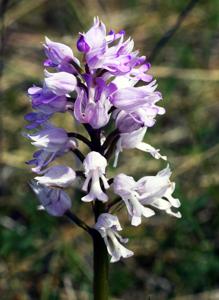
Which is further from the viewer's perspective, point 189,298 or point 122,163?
point 122,163

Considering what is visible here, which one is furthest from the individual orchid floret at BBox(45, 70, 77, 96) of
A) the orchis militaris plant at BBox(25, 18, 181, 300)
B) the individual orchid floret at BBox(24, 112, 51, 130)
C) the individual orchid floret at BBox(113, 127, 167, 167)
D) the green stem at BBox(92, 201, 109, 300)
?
the green stem at BBox(92, 201, 109, 300)

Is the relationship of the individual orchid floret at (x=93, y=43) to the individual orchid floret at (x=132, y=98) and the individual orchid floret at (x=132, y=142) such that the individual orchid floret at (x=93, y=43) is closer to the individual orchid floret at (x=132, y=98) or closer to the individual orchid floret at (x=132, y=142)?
the individual orchid floret at (x=132, y=98)

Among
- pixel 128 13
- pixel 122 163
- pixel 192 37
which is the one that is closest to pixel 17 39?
pixel 128 13

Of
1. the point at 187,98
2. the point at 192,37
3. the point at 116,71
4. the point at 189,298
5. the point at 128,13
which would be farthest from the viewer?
the point at 128,13

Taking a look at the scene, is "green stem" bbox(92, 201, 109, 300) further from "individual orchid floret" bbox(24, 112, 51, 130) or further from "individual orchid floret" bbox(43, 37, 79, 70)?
"individual orchid floret" bbox(43, 37, 79, 70)

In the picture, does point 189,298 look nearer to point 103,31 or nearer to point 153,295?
point 153,295

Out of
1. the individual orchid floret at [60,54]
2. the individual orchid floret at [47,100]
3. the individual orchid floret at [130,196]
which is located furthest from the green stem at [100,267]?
the individual orchid floret at [60,54]
